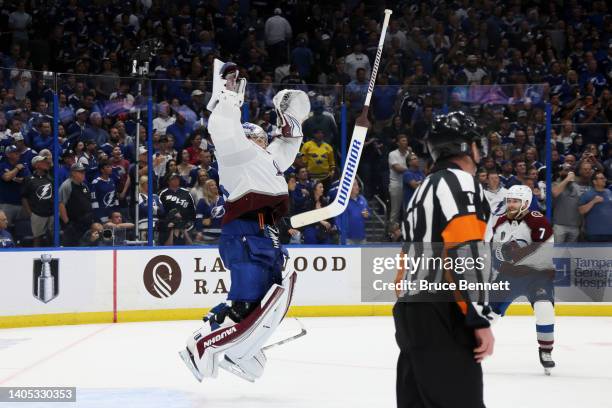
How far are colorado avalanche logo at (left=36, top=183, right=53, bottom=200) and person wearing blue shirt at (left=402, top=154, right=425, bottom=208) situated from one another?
341cm

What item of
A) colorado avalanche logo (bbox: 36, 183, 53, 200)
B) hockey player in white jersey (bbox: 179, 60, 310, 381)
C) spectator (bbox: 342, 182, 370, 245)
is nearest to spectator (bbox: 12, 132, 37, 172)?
colorado avalanche logo (bbox: 36, 183, 53, 200)

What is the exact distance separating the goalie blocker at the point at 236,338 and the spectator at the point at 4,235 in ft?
12.3

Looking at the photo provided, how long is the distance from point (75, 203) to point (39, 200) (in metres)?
0.36

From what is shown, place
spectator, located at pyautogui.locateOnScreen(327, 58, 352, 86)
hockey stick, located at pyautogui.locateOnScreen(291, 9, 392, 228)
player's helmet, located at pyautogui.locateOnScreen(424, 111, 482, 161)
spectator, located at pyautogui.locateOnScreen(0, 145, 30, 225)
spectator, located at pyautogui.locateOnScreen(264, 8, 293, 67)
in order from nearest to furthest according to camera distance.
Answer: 1. player's helmet, located at pyautogui.locateOnScreen(424, 111, 482, 161)
2. hockey stick, located at pyautogui.locateOnScreen(291, 9, 392, 228)
3. spectator, located at pyautogui.locateOnScreen(0, 145, 30, 225)
4. spectator, located at pyautogui.locateOnScreen(327, 58, 352, 86)
5. spectator, located at pyautogui.locateOnScreen(264, 8, 293, 67)

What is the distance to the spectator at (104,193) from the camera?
965cm

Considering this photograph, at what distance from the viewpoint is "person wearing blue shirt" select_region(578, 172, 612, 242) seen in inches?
418

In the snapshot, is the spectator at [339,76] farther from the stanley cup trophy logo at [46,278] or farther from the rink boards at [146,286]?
the stanley cup trophy logo at [46,278]

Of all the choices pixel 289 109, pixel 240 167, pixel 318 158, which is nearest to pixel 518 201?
pixel 289 109

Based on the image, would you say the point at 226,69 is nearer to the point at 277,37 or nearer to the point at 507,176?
the point at 507,176

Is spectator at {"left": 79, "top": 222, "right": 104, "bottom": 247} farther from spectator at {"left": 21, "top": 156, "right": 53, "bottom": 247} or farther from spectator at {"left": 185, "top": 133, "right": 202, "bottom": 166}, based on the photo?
spectator at {"left": 185, "top": 133, "right": 202, "bottom": 166}

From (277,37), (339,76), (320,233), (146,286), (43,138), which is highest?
(277,37)

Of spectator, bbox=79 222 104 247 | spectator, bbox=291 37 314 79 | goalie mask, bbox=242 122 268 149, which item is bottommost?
spectator, bbox=79 222 104 247

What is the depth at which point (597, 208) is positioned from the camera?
10625 millimetres

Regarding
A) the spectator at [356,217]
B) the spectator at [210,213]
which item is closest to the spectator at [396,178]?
the spectator at [356,217]
